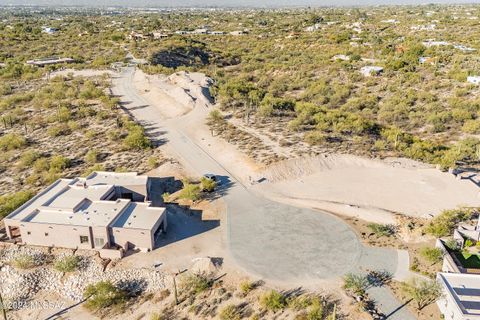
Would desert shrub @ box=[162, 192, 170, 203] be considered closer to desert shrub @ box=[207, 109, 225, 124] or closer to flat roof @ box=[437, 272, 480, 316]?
desert shrub @ box=[207, 109, 225, 124]

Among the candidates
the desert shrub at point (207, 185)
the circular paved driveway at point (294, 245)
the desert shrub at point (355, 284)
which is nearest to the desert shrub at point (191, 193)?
the desert shrub at point (207, 185)

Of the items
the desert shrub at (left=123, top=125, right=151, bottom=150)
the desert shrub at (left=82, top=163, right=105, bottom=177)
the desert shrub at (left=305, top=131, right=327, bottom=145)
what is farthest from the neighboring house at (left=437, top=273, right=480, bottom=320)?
the desert shrub at (left=123, top=125, right=151, bottom=150)

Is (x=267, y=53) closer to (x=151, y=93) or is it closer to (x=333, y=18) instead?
(x=151, y=93)


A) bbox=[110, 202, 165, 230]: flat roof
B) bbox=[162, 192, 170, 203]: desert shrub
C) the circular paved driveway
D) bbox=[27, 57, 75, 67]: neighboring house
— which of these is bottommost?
the circular paved driveway

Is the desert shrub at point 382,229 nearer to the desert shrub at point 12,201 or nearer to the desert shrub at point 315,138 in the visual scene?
the desert shrub at point 315,138

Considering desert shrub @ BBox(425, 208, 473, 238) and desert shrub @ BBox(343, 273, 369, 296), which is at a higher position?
desert shrub @ BBox(425, 208, 473, 238)

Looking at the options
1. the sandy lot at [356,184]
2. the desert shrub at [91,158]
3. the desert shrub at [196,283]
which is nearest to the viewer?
the desert shrub at [196,283]
